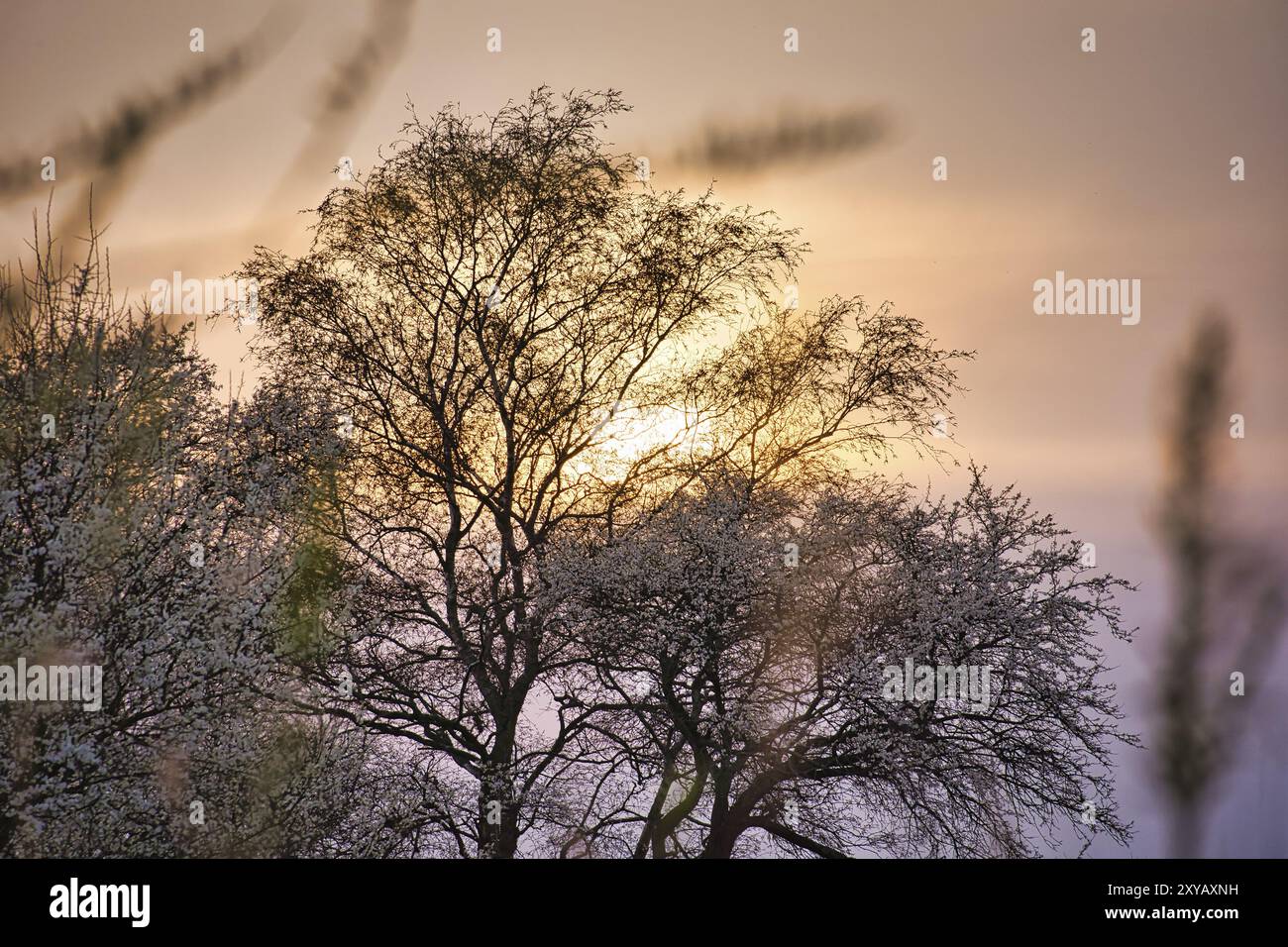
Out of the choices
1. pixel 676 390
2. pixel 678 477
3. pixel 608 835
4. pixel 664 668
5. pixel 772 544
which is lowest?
pixel 608 835

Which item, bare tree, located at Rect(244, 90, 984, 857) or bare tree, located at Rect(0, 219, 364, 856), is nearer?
bare tree, located at Rect(0, 219, 364, 856)

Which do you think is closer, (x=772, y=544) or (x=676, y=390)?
(x=772, y=544)

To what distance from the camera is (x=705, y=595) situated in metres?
18.5

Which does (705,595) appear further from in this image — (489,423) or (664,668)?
(489,423)

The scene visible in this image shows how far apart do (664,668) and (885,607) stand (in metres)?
3.35

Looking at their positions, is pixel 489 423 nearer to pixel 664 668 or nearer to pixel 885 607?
pixel 664 668

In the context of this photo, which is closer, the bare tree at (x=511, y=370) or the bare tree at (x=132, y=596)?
the bare tree at (x=132, y=596)

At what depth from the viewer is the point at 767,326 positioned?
2114 centimetres

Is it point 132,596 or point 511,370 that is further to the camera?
point 511,370

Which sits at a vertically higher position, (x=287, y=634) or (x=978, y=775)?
(x=287, y=634)

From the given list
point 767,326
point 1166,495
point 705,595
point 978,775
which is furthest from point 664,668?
point 1166,495
